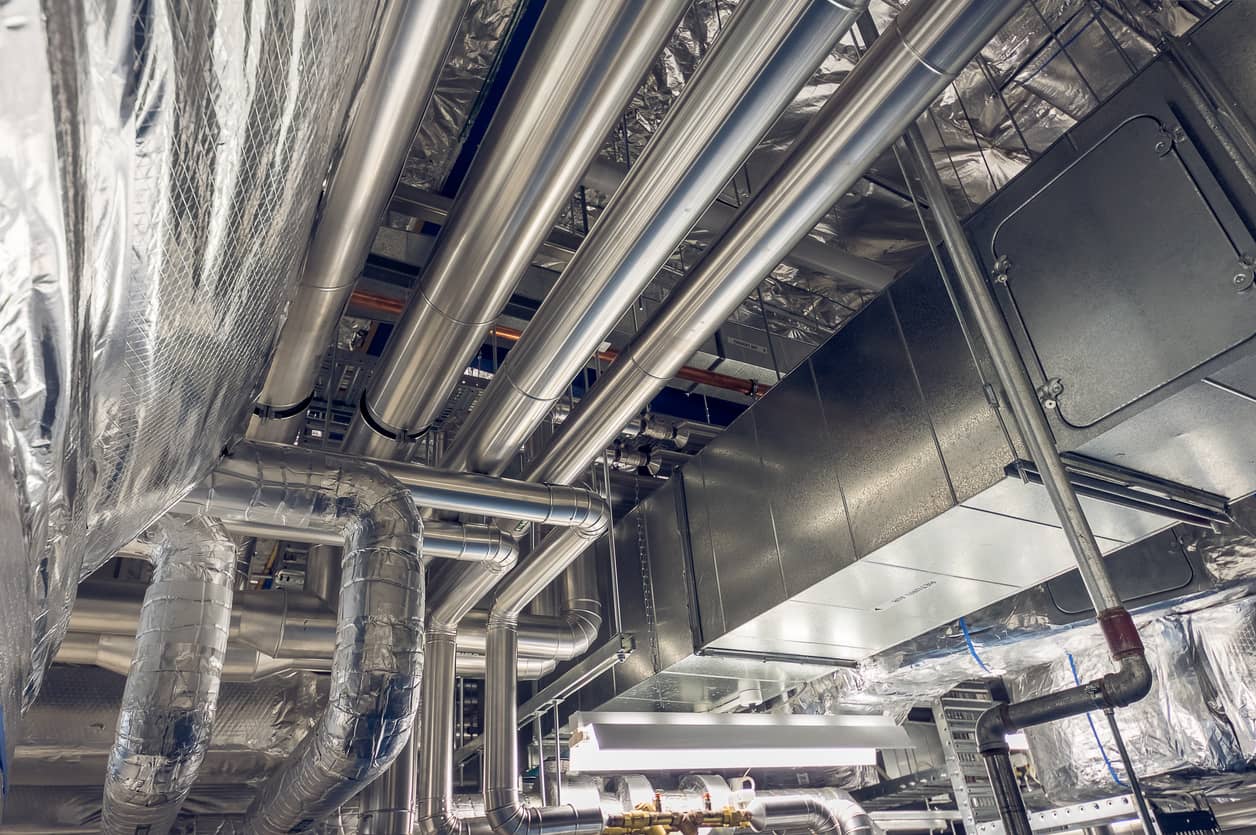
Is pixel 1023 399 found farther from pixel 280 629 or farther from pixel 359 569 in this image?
pixel 280 629

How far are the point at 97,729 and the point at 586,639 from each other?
→ 5.54 feet

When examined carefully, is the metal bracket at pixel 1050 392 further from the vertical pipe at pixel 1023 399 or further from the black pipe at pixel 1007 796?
the black pipe at pixel 1007 796

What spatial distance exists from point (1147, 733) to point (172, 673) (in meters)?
3.25

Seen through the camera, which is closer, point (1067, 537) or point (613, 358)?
point (1067, 537)

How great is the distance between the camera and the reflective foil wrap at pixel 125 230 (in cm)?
48

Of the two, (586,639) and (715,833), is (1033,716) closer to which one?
(586,639)

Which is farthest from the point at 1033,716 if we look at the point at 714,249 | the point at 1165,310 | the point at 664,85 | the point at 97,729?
the point at 97,729

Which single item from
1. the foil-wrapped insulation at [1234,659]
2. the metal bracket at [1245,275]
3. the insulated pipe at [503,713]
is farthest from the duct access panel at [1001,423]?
the foil-wrapped insulation at [1234,659]

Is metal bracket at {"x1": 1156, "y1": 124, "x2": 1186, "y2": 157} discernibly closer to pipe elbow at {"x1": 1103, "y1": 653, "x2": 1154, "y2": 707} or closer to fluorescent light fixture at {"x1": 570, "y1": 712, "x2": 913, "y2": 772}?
pipe elbow at {"x1": 1103, "y1": 653, "x2": 1154, "y2": 707}

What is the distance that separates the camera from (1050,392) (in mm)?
1483

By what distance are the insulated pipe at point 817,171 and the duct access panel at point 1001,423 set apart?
442mm

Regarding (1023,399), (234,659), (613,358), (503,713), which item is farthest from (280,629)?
(1023,399)

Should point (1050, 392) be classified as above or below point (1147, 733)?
above

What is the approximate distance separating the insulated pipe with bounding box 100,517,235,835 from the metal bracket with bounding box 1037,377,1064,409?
1755 millimetres
